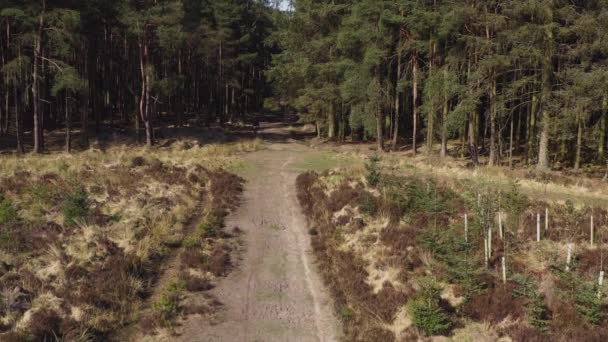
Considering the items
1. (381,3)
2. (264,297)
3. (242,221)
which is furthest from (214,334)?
(381,3)

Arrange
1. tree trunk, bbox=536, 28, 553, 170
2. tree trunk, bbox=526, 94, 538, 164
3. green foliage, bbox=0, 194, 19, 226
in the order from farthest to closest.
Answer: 1. tree trunk, bbox=526, 94, 538, 164
2. tree trunk, bbox=536, 28, 553, 170
3. green foliage, bbox=0, 194, 19, 226

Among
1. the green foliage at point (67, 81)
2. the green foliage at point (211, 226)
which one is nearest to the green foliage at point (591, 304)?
the green foliage at point (211, 226)

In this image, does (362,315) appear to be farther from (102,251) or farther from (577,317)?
(102,251)

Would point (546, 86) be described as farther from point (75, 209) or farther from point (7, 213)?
point (7, 213)

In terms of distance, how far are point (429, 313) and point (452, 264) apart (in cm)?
246

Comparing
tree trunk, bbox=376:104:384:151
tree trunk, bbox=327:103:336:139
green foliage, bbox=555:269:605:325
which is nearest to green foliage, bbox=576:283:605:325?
green foliage, bbox=555:269:605:325

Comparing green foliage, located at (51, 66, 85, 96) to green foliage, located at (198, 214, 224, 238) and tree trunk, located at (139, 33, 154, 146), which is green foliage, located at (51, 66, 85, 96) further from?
green foliage, located at (198, 214, 224, 238)

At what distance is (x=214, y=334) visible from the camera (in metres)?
10.3

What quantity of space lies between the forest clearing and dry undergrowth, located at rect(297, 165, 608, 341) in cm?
6

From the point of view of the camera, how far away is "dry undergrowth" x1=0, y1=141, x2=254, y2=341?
10.4 m

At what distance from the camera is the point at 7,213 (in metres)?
16.3

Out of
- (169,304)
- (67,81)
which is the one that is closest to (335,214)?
(169,304)

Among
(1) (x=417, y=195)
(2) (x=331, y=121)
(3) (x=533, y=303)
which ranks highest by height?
(2) (x=331, y=121)

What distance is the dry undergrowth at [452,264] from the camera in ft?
33.0
